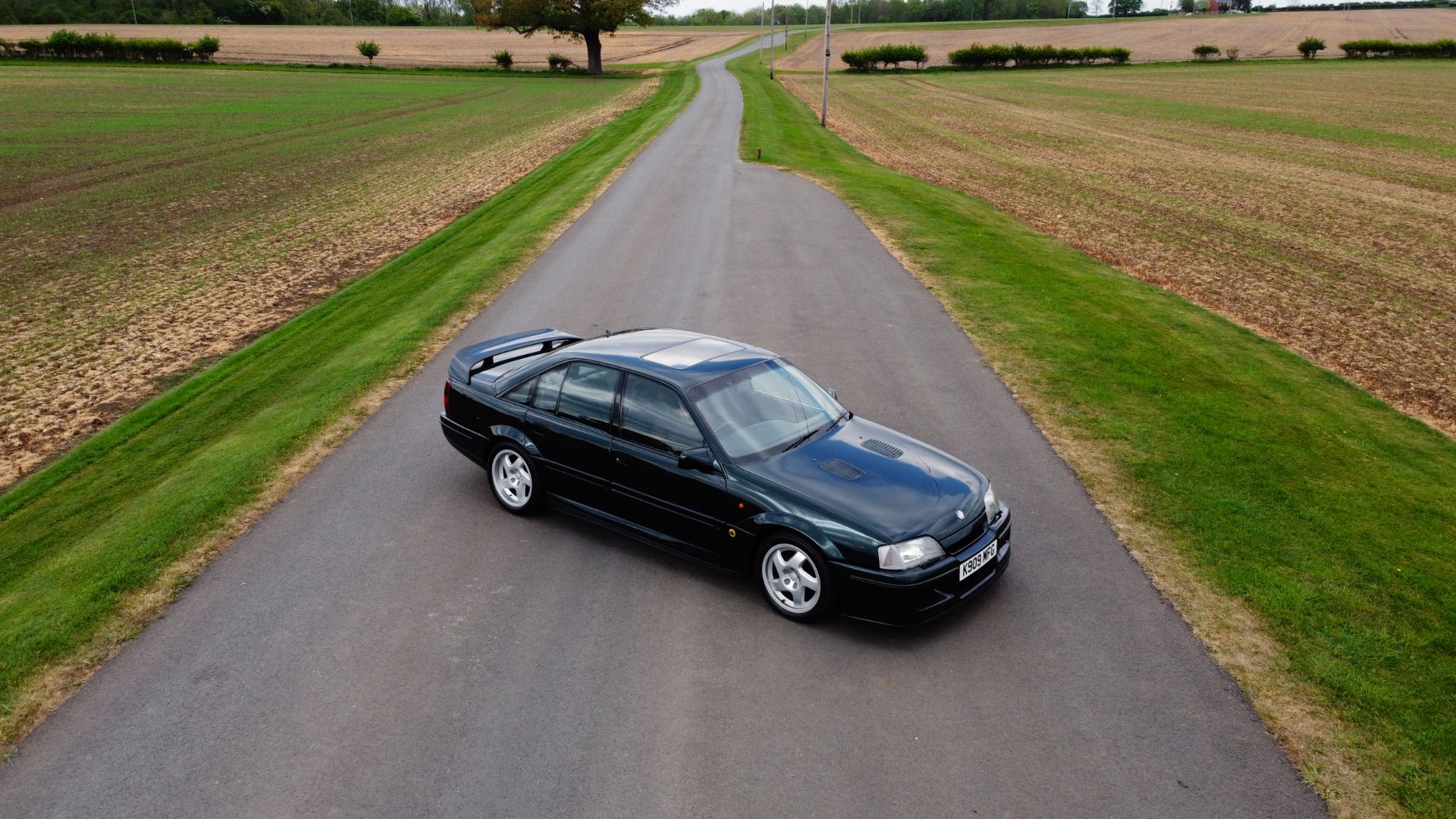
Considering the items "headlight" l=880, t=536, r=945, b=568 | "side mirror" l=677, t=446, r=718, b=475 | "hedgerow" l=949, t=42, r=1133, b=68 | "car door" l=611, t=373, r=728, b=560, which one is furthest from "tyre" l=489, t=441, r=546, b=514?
"hedgerow" l=949, t=42, r=1133, b=68

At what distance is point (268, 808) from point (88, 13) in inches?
6093

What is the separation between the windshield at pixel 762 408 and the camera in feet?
21.3

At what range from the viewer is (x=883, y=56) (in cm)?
8738

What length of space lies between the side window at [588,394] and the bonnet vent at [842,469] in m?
1.74

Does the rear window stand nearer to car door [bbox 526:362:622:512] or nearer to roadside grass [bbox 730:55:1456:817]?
car door [bbox 526:362:622:512]

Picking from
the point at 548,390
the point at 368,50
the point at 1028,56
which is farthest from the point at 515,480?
the point at 368,50

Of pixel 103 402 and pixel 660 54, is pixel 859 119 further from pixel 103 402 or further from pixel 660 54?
pixel 660 54

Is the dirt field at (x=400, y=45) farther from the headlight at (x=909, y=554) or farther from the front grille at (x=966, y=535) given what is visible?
the headlight at (x=909, y=554)

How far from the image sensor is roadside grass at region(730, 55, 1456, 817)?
5113mm

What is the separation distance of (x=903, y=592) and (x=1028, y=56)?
93.4 m

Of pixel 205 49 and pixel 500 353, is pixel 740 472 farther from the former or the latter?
pixel 205 49

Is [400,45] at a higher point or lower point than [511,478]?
higher

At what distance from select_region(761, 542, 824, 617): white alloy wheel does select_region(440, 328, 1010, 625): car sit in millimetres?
10

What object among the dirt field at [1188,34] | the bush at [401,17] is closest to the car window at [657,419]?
the dirt field at [1188,34]
